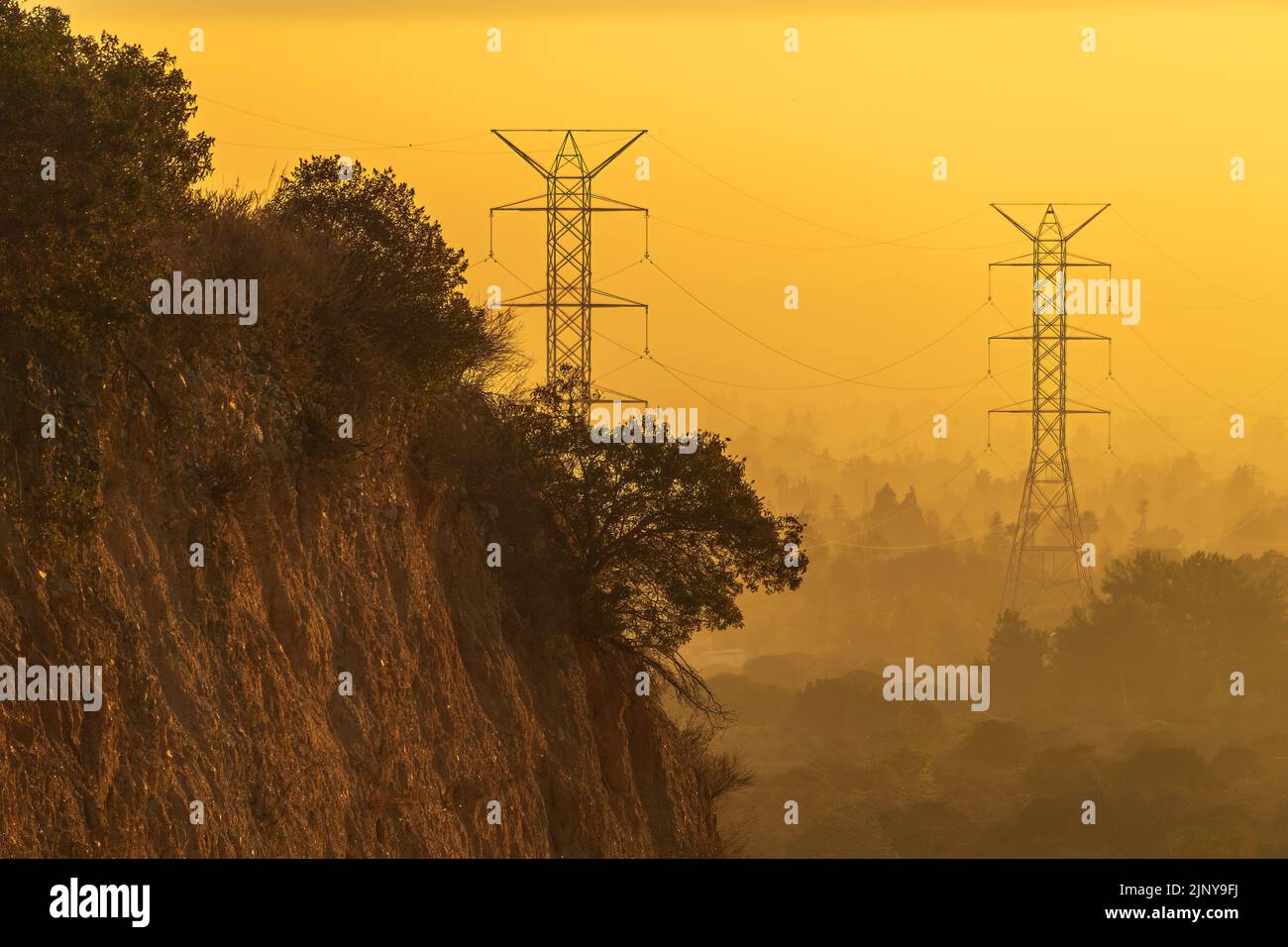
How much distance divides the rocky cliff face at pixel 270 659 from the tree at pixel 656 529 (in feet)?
6.43

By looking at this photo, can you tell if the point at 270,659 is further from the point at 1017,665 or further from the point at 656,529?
the point at 1017,665

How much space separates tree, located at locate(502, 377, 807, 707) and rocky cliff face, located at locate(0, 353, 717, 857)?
1.96 metres

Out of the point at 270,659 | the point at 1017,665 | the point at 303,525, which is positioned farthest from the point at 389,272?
the point at 1017,665

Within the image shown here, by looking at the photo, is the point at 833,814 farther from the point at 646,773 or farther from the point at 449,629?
the point at 449,629

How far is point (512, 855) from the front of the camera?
25469mm

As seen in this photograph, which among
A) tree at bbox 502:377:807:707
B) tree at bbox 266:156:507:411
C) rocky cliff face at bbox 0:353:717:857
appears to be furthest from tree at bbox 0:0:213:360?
tree at bbox 502:377:807:707

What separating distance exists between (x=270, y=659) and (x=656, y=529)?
1451 cm

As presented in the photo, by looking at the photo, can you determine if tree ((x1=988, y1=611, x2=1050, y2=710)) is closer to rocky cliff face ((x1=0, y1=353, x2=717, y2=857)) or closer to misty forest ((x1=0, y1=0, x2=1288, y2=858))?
misty forest ((x1=0, y1=0, x2=1288, y2=858))

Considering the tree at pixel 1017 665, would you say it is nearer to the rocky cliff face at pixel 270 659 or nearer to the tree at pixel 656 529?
the tree at pixel 656 529

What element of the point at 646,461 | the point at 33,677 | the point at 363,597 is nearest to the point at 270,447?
the point at 363,597

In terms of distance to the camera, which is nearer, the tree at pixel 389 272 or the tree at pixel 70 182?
the tree at pixel 70 182

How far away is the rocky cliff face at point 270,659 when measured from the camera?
14.8m

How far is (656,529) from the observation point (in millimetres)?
32750

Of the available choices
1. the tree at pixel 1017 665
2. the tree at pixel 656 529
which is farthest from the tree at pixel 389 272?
the tree at pixel 1017 665
